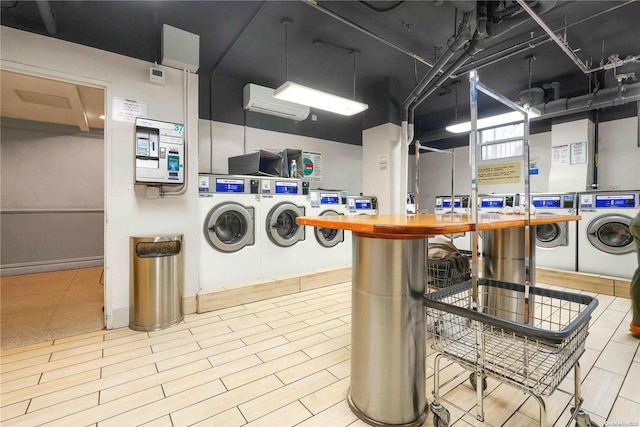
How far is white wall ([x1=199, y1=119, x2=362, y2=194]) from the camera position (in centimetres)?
434

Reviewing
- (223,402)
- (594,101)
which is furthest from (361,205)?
(594,101)

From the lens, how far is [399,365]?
4.05 ft

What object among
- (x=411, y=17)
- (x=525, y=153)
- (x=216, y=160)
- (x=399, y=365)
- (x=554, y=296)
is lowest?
(x=399, y=365)

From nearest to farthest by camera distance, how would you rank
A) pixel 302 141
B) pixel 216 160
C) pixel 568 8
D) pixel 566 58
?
pixel 568 8 → pixel 566 58 → pixel 216 160 → pixel 302 141

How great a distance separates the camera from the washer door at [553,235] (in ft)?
12.2

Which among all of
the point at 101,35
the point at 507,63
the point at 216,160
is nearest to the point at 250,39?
the point at 101,35

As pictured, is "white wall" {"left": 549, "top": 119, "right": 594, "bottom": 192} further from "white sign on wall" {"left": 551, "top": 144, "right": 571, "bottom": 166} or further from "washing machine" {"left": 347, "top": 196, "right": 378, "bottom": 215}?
"washing machine" {"left": 347, "top": 196, "right": 378, "bottom": 215}

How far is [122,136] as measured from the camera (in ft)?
Answer: 8.12

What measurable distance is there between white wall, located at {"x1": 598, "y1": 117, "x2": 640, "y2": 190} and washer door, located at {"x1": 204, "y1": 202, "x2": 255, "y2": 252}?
18.7 feet

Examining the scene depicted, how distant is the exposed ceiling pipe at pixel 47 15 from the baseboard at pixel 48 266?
3.99 metres

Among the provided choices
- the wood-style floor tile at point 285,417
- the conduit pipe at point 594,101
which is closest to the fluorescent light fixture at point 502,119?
the conduit pipe at point 594,101

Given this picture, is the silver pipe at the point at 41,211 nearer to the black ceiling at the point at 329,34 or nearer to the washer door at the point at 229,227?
the black ceiling at the point at 329,34

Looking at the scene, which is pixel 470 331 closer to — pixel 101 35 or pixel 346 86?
pixel 101 35

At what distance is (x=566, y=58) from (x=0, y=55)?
6.20 m
